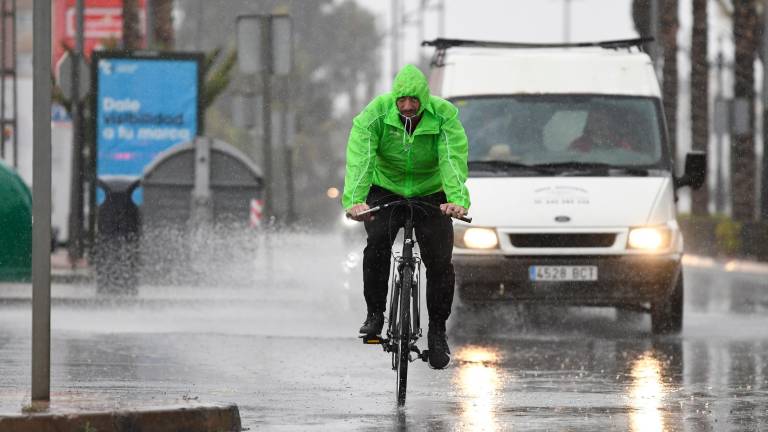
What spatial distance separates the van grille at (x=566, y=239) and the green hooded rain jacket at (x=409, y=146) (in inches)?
183

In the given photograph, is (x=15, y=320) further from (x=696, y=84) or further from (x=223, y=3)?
(x=223, y=3)

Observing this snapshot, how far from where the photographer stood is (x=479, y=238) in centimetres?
1459

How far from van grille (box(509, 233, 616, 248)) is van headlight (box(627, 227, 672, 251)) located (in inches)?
5.5

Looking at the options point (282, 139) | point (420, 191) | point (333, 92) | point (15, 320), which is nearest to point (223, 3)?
point (333, 92)

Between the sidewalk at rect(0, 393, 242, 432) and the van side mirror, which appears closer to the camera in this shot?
the sidewalk at rect(0, 393, 242, 432)

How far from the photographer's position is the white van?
14.6 metres

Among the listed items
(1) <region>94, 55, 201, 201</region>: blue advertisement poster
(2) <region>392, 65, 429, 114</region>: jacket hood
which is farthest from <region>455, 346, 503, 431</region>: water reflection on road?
(1) <region>94, 55, 201, 201</region>: blue advertisement poster

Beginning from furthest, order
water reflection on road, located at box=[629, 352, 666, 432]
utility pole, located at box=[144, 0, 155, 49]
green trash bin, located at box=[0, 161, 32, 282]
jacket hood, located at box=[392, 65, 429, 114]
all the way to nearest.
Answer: utility pole, located at box=[144, 0, 155, 49], green trash bin, located at box=[0, 161, 32, 282], jacket hood, located at box=[392, 65, 429, 114], water reflection on road, located at box=[629, 352, 666, 432]

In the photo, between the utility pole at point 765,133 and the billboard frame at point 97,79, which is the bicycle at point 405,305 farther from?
the utility pole at point 765,133

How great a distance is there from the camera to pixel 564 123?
1579 cm

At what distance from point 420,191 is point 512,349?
366cm

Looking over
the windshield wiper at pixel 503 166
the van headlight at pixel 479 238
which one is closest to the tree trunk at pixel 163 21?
the windshield wiper at pixel 503 166

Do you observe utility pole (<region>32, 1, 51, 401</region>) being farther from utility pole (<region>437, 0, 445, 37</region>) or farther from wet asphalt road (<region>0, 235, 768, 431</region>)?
utility pole (<region>437, 0, 445, 37</region>)

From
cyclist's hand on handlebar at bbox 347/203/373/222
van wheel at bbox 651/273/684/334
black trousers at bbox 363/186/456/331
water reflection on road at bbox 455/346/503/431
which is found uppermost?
cyclist's hand on handlebar at bbox 347/203/373/222
